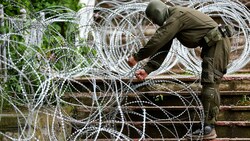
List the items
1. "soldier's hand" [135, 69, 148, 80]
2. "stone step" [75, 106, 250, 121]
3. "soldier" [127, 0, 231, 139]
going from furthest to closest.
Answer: "stone step" [75, 106, 250, 121] → "soldier's hand" [135, 69, 148, 80] → "soldier" [127, 0, 231, 139]

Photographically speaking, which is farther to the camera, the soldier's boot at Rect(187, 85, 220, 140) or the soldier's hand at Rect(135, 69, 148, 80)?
the soldier's hand at Rect(135, 69, 148, 80)

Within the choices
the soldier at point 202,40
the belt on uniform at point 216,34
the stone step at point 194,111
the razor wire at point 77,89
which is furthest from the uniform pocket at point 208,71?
the stone step at point 194,111

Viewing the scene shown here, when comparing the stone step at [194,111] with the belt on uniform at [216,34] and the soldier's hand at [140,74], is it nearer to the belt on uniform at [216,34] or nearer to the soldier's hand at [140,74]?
the soldier's hand at [140,74]

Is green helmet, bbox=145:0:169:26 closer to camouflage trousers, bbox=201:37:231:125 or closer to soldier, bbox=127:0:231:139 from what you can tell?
soldier, bbox=127:0:231:139

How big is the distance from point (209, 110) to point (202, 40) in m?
0.80

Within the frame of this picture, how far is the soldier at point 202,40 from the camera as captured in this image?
20.1ft

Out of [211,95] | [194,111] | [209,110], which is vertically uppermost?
[211,95]

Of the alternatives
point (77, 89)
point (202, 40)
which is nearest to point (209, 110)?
point (202, 40)

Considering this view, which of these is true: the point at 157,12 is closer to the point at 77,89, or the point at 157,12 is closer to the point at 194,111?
the point at 194,111

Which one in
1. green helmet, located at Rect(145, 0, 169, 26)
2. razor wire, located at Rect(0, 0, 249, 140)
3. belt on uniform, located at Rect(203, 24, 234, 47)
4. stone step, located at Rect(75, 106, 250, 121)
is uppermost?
green helmet, located at Rect(145, 0, 169, 26)

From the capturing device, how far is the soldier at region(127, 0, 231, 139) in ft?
20.1

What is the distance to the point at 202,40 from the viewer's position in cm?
631

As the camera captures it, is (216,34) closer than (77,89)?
Yes

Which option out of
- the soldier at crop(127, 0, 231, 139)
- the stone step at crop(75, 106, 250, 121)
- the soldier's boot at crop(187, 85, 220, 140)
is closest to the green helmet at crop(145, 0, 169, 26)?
the soldier at crop(127, 0, 231, 139)
